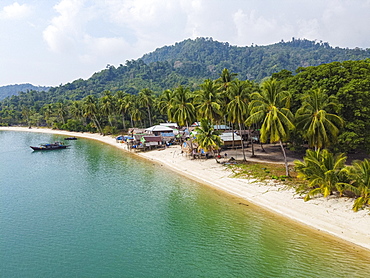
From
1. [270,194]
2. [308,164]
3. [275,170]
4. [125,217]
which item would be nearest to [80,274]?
[125,217]

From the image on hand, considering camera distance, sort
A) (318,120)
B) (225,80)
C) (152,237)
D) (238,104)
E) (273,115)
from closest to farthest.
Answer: (152,237)
(318,120)
(273,115)
(238,104)
(225,80)

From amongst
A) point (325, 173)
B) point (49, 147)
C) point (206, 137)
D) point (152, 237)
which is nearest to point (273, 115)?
point (325, 173)

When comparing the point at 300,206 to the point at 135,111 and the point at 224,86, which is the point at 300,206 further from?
the point at 135,111

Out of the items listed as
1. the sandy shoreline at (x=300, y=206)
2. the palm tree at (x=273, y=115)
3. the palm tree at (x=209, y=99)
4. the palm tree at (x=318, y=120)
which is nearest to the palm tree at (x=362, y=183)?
the sandy shoreline at (x=300, y=206)

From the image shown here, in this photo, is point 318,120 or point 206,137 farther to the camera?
point 206,137

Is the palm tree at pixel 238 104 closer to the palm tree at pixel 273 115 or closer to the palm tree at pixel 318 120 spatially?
the palm tree at pixel 273 115

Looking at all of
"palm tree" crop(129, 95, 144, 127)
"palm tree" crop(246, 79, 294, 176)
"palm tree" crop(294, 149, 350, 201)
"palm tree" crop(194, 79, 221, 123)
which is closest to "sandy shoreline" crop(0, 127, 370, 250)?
"palm tree" crop(294, 149, 350, 201)
